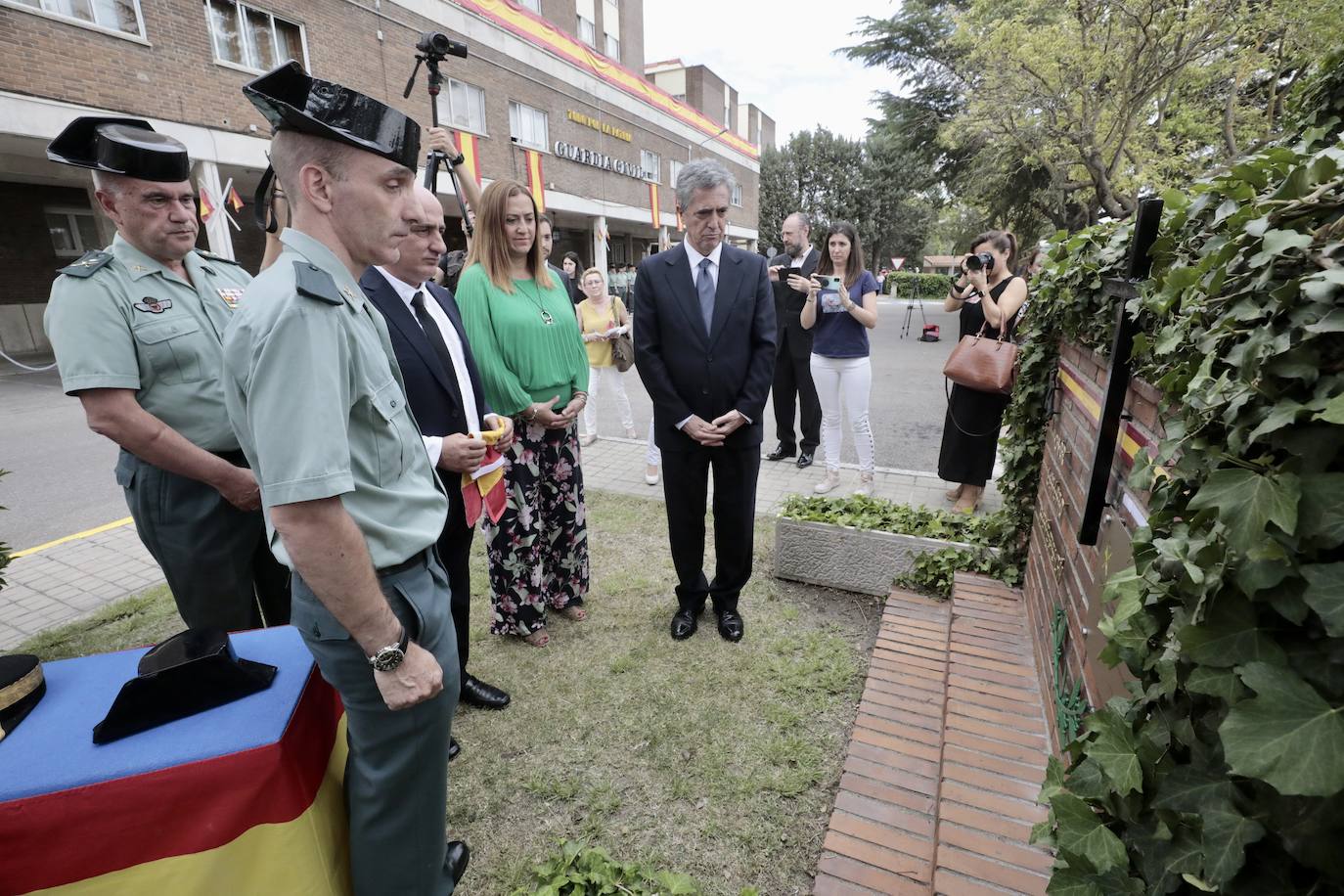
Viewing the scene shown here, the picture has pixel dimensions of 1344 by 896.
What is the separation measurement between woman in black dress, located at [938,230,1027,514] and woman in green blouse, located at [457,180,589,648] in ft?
8.85

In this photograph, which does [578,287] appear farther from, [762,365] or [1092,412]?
[1092,412]

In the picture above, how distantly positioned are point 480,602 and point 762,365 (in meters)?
2.18

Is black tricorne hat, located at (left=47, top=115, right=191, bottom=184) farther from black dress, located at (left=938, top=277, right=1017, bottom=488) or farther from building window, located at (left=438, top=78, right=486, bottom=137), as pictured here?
building window, located at (left=438, top=78, right=486, bottom=137)

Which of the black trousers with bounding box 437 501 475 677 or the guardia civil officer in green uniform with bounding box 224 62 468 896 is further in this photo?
the black trousers with bounding box 437 501 475 677

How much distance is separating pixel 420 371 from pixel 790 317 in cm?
423

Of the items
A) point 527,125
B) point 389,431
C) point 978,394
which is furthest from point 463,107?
point 389,431

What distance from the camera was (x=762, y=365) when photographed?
328 centimetres

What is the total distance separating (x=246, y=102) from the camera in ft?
47.1

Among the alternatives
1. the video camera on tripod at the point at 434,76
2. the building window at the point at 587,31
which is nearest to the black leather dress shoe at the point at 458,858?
the video camera on tripod at the point at 434,76

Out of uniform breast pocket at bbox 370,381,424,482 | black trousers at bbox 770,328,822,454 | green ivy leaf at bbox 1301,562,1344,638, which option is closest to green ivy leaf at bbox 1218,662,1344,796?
green ivy leaf at bbox 1301,562,1344,638

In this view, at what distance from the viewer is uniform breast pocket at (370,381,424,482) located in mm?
1498

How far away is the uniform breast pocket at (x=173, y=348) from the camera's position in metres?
2.25

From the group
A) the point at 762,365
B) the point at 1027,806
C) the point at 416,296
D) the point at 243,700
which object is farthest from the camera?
the point at 762,365

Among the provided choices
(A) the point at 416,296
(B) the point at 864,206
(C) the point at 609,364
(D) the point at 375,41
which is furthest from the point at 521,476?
(B) the point at 864,206
